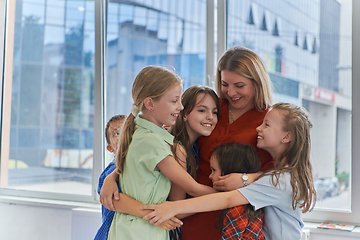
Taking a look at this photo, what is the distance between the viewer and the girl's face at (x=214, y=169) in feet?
4.78

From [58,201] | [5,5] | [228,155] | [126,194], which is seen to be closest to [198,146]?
[228,155]

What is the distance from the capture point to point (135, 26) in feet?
9.77

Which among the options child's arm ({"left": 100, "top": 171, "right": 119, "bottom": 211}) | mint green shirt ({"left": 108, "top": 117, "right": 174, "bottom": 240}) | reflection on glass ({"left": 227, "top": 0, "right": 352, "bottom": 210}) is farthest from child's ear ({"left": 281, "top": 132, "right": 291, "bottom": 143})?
reflection on glass ({"left": 227, "top": 0, "right": 352, "bottom": 210})

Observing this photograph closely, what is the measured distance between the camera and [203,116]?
5.16ft

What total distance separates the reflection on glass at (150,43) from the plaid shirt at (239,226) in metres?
1.47

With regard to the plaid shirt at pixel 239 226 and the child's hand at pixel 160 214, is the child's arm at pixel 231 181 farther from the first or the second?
the child's hand at pixel 160 214

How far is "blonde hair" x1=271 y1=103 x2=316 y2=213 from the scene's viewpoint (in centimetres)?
141

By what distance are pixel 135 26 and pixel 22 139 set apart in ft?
5.53

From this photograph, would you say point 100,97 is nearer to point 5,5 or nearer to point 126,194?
point 5,5

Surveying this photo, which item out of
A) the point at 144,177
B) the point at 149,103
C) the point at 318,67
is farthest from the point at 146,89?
the point at 318,67

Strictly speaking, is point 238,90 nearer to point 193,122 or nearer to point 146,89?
point 193,122

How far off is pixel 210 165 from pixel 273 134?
0.31m

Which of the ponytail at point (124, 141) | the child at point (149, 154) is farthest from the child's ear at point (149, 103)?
the ponytail at point (124, 141)

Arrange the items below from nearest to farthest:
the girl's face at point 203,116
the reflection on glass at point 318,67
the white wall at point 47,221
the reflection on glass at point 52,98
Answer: the girl's face at point 203,116, the reflection on glass at point 318,67, the white wall at point 47,221, the reflection on glass at point 52,98
